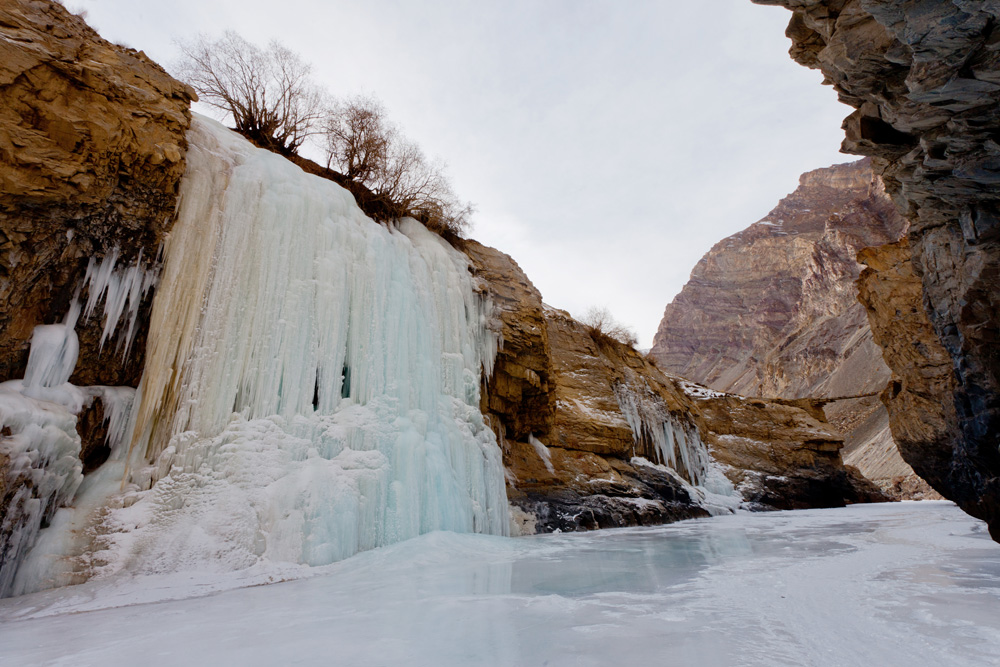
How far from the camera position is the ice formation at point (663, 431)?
44.7 ft

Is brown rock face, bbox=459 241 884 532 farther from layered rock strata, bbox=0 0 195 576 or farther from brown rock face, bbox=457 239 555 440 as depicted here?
layered rock strata, bbox=0 0 195 576

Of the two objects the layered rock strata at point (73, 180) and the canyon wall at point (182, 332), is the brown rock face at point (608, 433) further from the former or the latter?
the layered rock strata at point (73, 180)

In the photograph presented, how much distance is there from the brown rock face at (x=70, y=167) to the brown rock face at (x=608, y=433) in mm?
5772

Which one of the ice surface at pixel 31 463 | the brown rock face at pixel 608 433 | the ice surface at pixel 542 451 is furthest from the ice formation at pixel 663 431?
the ice surface at pixel 31 463

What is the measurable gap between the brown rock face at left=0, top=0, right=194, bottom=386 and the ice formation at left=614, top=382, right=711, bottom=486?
11307 millimetres

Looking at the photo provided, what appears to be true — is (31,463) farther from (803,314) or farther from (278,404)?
(803,314)

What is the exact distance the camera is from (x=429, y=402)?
7277 millimetres

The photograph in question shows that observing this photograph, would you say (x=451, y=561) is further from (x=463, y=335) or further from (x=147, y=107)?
(x=147, y=107)

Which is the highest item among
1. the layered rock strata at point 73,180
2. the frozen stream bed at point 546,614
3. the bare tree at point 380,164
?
the bare tree at point 380,164

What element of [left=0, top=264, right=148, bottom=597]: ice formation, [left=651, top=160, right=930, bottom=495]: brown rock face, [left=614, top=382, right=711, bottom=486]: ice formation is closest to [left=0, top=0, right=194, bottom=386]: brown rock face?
[left=0, top=264, right=148, bottom=597]: ice formation

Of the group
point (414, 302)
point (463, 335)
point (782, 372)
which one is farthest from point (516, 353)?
point (782, 372)

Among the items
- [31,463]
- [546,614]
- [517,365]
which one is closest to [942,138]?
[546,614]

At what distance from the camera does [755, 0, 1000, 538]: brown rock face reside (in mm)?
3049

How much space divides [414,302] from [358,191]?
3.36 meters
